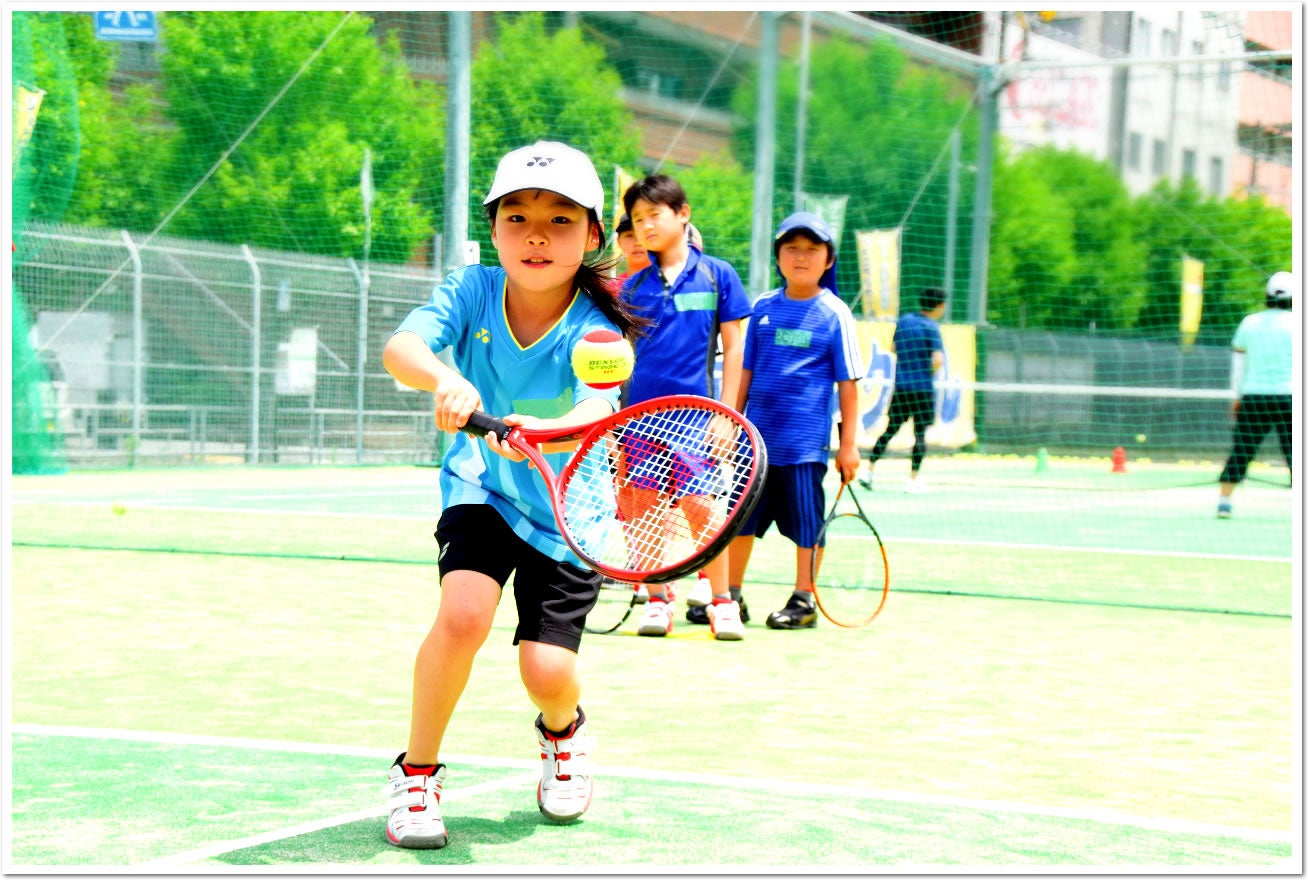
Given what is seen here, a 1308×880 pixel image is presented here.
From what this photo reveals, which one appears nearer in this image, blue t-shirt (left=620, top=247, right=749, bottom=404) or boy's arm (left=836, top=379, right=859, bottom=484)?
blue t-shirt (left=620, top=247, right=749, bottom=404)

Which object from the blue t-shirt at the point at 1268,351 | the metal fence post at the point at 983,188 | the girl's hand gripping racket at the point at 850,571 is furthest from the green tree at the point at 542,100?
the girl's hand gripping racket at the point at 850,571

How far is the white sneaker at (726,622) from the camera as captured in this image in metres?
6.78

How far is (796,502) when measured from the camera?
285 inches

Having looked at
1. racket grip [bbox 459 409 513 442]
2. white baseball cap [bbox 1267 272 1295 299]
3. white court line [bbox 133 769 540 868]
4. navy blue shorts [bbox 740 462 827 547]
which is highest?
white baseball cap [bbox 1267 272 1295 299]

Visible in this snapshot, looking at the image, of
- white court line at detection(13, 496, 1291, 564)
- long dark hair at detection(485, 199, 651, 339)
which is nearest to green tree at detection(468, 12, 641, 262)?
white court line at detection(13, 496, 1291, 564)

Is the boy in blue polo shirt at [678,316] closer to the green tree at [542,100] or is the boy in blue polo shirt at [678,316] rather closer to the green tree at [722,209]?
the green tree at [542,100]

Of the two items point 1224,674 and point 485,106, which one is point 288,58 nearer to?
point 485,106

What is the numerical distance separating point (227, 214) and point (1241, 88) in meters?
11.1

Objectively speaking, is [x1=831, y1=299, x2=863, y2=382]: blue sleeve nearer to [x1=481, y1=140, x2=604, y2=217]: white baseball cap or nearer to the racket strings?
the racket strings

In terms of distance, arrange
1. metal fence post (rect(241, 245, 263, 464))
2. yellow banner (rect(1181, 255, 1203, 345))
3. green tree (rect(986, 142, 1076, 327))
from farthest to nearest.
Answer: yellow banner (rect(1181, 255, 1203, 345)) → green tree (rect(986, 142, 1076, 327)) → metal fence post (rect(241, 245, 263, 464))

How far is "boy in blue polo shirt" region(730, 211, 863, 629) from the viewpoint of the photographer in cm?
721

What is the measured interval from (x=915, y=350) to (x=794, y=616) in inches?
326

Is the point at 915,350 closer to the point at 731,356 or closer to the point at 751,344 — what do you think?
the point at 751,344

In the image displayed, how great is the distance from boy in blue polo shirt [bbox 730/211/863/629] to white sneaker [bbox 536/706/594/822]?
3.36m
